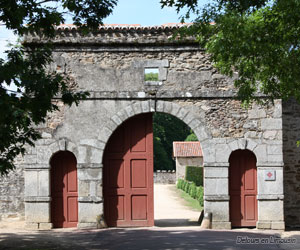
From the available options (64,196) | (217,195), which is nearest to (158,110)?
(217,195)

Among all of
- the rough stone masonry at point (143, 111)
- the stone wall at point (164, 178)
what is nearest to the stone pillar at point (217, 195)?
the rough stone masonry at point (143, 111)

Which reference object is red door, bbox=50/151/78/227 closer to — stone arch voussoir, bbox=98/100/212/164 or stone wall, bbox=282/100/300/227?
stone arch voussoir, bbox=98/100/212/164

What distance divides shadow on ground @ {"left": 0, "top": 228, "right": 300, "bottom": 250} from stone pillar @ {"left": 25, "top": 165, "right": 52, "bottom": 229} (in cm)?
43

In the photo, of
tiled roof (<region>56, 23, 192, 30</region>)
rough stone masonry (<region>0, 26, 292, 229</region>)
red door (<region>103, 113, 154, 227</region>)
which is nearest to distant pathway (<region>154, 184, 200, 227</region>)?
red door (<region>103, 113, 154, 227</region>)

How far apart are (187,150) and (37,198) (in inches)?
930

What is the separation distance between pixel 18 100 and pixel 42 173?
360 centimetres

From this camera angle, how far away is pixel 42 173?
11.0m

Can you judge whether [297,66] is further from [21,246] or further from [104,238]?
[21,246]

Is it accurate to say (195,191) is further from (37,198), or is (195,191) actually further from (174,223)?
(37,198)

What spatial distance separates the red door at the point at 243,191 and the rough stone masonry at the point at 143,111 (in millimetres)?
279

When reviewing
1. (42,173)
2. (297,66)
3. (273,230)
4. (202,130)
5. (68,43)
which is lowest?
(273,230)

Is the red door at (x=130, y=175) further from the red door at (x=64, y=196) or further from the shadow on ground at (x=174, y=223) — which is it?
the shadow on ground at (x=174, y=223)

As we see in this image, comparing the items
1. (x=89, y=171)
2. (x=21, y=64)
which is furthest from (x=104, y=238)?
(x=21, y=64)

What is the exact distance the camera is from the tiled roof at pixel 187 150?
110 ft
